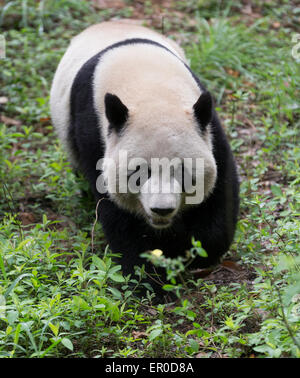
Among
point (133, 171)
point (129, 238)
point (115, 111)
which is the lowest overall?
point (129, 238)

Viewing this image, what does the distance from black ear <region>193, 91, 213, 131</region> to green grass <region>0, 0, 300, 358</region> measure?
29.6 inches

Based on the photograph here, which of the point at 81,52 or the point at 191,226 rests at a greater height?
the point at 81,52

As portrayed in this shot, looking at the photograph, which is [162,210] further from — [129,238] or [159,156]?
→ [129,238]

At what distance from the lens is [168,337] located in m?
3.81

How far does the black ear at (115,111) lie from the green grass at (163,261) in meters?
1.02

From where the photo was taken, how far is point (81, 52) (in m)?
6.35

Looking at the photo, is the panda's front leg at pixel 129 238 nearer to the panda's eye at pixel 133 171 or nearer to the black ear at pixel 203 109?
the panda's eye at pixel 133 171

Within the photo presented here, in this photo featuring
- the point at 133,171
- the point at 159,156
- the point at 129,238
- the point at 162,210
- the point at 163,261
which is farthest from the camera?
the point at 129,238

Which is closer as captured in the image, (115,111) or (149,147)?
(149,147)

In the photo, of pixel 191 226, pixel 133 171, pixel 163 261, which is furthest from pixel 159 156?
pixel 163 261

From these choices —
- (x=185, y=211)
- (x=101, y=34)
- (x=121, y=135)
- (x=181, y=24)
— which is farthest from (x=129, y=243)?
(x=181, y=24)

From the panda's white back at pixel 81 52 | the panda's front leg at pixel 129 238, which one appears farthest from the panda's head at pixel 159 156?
the panda's white back at pixel 81 52

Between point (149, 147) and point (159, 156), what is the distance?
0.11 m

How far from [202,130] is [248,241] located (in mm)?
1143
